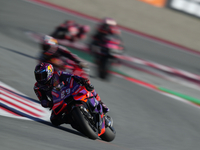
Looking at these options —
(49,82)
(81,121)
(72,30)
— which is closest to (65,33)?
(72,30)

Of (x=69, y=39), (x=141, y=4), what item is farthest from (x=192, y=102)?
(x=141, y=4)

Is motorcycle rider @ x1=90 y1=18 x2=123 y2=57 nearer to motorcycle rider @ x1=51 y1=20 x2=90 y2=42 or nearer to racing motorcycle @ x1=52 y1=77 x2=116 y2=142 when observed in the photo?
motorcycle rider @ x1=51 y1=20 x2=90 y2=42

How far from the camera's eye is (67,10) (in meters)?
15.8

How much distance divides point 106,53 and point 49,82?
4.22m

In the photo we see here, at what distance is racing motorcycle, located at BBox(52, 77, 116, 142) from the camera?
4.77 m

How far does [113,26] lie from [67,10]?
6.96 meters

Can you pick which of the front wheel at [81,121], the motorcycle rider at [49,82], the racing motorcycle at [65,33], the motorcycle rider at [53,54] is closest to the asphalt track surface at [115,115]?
the front wheel at [81,121]

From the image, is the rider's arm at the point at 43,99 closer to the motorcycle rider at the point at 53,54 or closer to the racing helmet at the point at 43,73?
the racing helmet at the point at 43,73

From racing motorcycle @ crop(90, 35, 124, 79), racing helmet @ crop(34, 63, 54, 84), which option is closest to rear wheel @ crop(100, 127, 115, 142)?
racing helmet @ crop(34, 63, 54, 84)

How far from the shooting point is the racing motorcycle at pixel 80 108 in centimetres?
477

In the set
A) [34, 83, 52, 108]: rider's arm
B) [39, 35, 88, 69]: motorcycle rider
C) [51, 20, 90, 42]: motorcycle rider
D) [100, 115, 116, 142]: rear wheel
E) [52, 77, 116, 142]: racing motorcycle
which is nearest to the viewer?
[52, 77, 116, 142]: racing motorcycle

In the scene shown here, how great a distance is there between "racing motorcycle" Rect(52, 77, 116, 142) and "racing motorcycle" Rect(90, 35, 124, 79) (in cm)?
414

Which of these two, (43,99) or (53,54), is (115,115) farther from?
(43,99)

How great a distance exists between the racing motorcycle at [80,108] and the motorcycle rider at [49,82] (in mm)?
76
